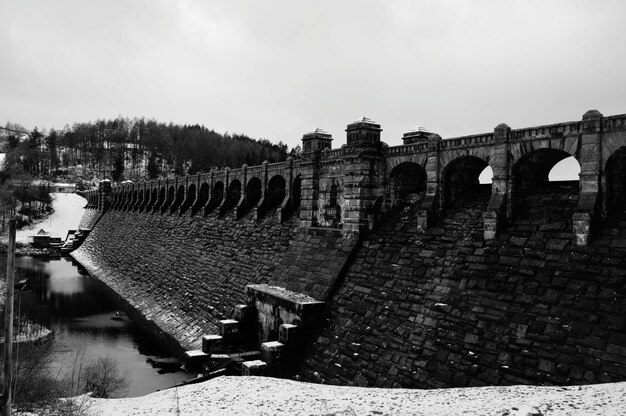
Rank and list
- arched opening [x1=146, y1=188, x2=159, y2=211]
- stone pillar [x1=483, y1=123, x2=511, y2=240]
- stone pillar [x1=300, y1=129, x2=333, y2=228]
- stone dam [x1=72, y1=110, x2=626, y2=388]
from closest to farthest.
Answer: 1. stone dam [x1=72, y1=110, x2=626, y2=388]
2. stone pillar [x1=483, y1=123, x2=511, y2=240]
3. stone pillar [x1=300, y1=129, x2=333, y2=228]
4. arched opening [x1=146, y1=188, x2=159, y2=211]

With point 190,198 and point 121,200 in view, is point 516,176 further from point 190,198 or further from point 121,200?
point 121,200

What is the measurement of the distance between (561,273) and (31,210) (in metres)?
102

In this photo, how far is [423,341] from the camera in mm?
14633

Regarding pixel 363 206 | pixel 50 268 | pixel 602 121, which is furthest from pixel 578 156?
pixel 50 268

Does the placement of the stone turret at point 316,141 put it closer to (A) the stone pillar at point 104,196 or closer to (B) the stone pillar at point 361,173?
(B) the stone pillar at point 361,173

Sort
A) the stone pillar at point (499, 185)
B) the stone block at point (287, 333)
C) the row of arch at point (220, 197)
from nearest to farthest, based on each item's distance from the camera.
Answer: the stone pillar at point (499, 185), the stone block at point (287, 333), the row of arch at point (220, 197)

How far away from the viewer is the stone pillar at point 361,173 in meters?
20.5

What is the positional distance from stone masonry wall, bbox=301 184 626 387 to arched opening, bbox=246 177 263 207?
54.9 ft

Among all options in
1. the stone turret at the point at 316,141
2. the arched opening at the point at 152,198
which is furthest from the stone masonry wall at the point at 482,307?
the arched opening at the point at 152,198

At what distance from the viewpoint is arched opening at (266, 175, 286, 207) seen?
31.9m

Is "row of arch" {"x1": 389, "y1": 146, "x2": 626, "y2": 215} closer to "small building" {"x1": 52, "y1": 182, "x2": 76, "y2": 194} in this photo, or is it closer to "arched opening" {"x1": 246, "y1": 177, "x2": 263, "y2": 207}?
"arched opening" {"x1": 246, "y1": 177, "x2": 263, "y2": 207}

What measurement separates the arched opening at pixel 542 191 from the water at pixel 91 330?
1681 centimetres

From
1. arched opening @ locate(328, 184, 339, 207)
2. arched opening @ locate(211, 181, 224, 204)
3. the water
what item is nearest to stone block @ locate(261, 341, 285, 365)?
the water

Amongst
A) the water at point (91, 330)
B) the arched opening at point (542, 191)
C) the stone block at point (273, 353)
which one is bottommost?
the water at point (91, 330)
